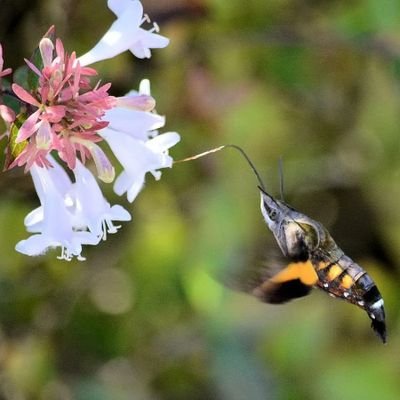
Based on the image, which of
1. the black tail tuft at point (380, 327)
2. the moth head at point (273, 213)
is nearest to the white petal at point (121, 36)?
the moth head at point (273, 213)

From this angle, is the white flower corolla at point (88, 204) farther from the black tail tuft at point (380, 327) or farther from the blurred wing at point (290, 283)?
the black tail tuft at point (380, 327)

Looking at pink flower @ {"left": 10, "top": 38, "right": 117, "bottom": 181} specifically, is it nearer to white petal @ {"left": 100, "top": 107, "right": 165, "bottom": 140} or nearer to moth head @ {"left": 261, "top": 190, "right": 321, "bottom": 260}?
white petal @ {"left": 100, "top": 107, "right": 165, "bottom": 140}

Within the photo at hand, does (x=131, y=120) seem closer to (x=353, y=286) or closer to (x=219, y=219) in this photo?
(x=353, y=286)

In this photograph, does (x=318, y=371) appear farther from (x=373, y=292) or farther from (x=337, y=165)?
(x=373, y=292)

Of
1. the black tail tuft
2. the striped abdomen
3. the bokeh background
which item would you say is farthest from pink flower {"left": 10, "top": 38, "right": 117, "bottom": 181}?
the bokeh background

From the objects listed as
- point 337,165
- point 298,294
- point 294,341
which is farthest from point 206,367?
point 298,294

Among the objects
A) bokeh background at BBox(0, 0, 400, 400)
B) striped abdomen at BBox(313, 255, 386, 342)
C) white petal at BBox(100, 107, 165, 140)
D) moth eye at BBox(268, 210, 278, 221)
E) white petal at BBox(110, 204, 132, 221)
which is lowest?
bokeh background at BBox(0, 0, 400, 400)
